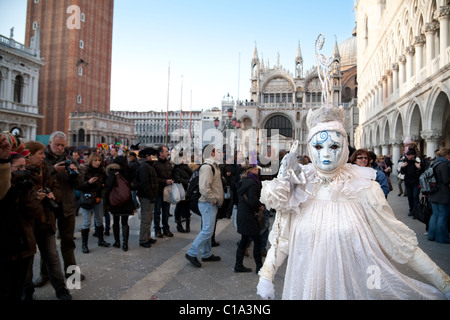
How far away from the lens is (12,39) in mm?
28016

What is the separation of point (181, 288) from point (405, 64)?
18.1 meters

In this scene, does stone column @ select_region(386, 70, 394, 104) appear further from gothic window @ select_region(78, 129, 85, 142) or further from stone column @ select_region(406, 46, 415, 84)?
gothic window @ select_region(78, 129, 85, 142)

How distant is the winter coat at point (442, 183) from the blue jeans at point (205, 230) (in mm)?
3995

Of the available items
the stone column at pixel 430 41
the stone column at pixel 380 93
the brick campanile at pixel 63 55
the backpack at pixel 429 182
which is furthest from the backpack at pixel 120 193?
the brick campanile at pixel 63 55

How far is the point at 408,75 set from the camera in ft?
49.9

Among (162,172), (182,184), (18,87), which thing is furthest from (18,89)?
(162,172)

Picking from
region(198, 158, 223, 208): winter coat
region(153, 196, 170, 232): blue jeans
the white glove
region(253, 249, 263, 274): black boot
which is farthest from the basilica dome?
the white glove

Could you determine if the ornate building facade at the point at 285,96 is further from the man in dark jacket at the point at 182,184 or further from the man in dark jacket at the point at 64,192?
the man in dark jacket at the point at 64,192

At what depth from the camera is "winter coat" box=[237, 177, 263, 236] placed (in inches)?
150

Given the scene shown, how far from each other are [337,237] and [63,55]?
43337 mm

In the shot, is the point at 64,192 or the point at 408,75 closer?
the point at 64,192

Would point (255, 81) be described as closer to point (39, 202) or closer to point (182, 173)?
point (182, 173)
